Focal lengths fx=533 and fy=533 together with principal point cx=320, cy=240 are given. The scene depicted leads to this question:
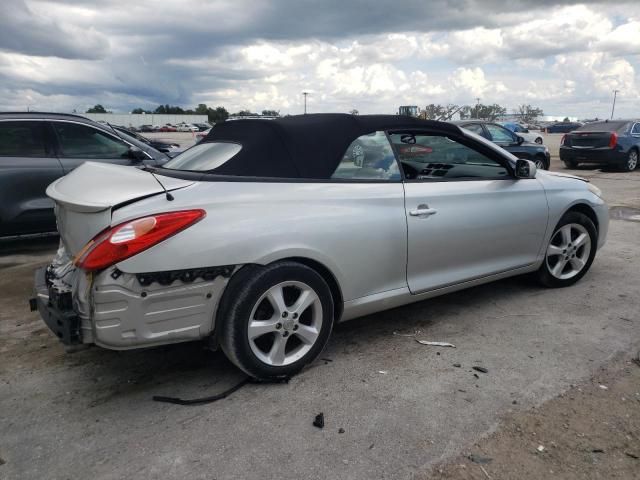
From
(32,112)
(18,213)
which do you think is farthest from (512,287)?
(32,112)

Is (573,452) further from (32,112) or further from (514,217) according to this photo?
(32,112)

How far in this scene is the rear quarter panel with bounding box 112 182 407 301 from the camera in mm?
2668

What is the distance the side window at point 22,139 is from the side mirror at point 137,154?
3.09ft

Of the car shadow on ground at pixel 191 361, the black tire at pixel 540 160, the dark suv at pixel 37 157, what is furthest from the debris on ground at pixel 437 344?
the black tire at pixel 540 160

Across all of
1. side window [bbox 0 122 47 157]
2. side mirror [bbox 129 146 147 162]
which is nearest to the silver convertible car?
side mirror [bbox 129 146 147 162]

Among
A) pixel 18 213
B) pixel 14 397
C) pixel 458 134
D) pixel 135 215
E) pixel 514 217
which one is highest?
pixel 458 134

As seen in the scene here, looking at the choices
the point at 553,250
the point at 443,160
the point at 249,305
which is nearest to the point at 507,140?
the point at 553,250

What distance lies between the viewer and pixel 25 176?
5938 millimetres

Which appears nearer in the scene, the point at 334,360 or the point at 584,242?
the point at 334,360

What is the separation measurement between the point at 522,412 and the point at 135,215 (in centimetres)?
219

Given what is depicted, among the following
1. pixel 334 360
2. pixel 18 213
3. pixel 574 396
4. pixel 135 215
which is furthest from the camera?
pixel 18 213

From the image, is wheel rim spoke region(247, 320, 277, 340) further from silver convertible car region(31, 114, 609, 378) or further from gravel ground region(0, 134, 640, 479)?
gravel ground region(0, 134, 640, 479)

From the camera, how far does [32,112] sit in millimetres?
6273

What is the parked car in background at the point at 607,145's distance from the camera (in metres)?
15.0
